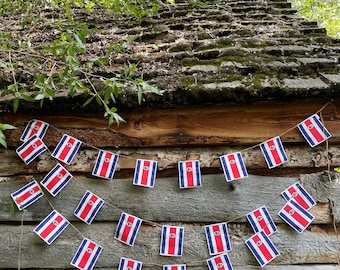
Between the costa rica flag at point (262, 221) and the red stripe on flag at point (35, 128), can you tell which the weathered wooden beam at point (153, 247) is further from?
the red stripe on flag at point (35, 128)

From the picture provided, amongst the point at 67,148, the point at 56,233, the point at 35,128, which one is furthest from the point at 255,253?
the point at 35,128

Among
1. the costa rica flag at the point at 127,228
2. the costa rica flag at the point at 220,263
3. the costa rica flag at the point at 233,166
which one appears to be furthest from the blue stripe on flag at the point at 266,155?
the costa rica flag at the point at 127,228

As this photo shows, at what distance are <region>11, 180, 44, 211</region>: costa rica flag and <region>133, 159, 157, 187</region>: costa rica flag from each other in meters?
0.54

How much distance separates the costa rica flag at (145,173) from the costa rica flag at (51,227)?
1.46 ft

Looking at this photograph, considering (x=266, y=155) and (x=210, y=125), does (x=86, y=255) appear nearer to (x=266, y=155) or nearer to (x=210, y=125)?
(x=210, y=125)

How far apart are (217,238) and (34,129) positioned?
3.88 ft

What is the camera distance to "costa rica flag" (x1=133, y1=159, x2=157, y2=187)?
1.95 m

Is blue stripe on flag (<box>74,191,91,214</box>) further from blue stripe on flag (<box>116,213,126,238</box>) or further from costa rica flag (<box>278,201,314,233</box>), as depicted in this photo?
costa rica flag (<box>278,201,314,233</box>)

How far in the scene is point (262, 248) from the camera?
1855mm

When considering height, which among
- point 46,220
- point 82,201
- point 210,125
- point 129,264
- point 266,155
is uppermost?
point 210,125

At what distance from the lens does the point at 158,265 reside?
6.15ft

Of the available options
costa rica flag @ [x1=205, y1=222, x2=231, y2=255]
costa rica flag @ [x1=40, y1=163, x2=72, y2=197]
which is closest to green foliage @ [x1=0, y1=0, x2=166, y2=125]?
costa rica flag @ [x1=40, y1=163, x2=72, y2=197]

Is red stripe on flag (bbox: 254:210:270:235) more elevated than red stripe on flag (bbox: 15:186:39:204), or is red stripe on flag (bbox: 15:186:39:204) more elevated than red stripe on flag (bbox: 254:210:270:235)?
red stripe on flag (bbox: 254:210:270:235)

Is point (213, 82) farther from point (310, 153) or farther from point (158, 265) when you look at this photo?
point (158, 265)
